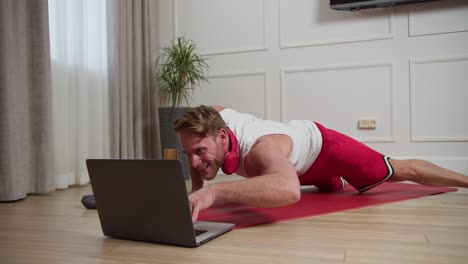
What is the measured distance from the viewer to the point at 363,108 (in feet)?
11.4

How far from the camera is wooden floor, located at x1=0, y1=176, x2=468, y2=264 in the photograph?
3.81ft

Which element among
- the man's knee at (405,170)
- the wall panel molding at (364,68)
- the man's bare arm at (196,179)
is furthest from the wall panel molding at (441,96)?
the man's bare arm at (196,179)

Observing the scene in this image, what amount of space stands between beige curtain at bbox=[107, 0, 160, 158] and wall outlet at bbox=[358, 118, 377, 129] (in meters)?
1.80

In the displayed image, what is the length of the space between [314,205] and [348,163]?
1.04 ft

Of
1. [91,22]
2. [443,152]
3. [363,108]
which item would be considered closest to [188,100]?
[91,22]

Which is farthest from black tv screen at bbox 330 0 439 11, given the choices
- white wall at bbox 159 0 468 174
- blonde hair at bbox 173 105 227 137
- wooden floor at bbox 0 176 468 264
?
blonde hair at bbox 173 105 227 137

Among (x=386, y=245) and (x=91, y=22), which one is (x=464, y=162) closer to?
(x=386, y=245)

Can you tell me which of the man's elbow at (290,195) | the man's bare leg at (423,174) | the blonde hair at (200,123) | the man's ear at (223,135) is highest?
the blonde hair at (200,123)

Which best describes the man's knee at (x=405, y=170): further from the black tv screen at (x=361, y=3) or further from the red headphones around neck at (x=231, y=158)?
the black tv screen at (x=361, y=3)

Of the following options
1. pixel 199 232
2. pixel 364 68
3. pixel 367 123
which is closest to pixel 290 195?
pixel 199 232

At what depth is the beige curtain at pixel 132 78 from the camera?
3.41 meters

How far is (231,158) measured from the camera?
5.35ft

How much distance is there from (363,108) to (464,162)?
2.75 ft

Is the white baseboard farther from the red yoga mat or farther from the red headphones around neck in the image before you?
the red headphones around neck
